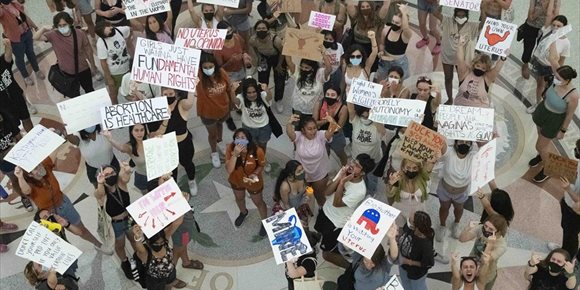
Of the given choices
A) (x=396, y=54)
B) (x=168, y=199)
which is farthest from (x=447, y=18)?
(x=168, y=199)

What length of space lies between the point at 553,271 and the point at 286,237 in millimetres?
2675

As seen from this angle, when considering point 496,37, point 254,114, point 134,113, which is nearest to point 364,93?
point 254,114

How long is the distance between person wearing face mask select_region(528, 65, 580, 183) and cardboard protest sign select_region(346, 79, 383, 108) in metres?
2.30

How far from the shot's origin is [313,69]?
812 cm

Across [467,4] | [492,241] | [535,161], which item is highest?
[467,4]

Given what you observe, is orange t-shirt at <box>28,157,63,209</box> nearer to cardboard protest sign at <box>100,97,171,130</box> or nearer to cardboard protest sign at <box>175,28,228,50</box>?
cardboard protest sign at <box>100,97,171,130</box>

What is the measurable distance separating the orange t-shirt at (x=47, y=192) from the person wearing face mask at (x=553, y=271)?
17.4ft

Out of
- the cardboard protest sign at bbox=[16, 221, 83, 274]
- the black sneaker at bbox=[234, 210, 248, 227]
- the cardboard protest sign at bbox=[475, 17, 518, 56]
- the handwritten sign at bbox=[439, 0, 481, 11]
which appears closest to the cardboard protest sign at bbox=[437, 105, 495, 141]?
the cardboard protest sign at bbox=[475, 17, 518, 56]

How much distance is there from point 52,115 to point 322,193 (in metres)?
Result: 4.89

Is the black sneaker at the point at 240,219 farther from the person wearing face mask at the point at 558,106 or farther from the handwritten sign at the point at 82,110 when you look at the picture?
the person wearing face mask at the point at 558,106

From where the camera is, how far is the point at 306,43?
818 centimetres

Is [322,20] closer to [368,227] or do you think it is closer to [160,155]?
[160,155]

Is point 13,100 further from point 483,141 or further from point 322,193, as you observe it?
point 483,141

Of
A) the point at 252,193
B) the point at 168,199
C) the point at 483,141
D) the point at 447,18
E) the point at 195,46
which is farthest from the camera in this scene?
the point at 447,18
